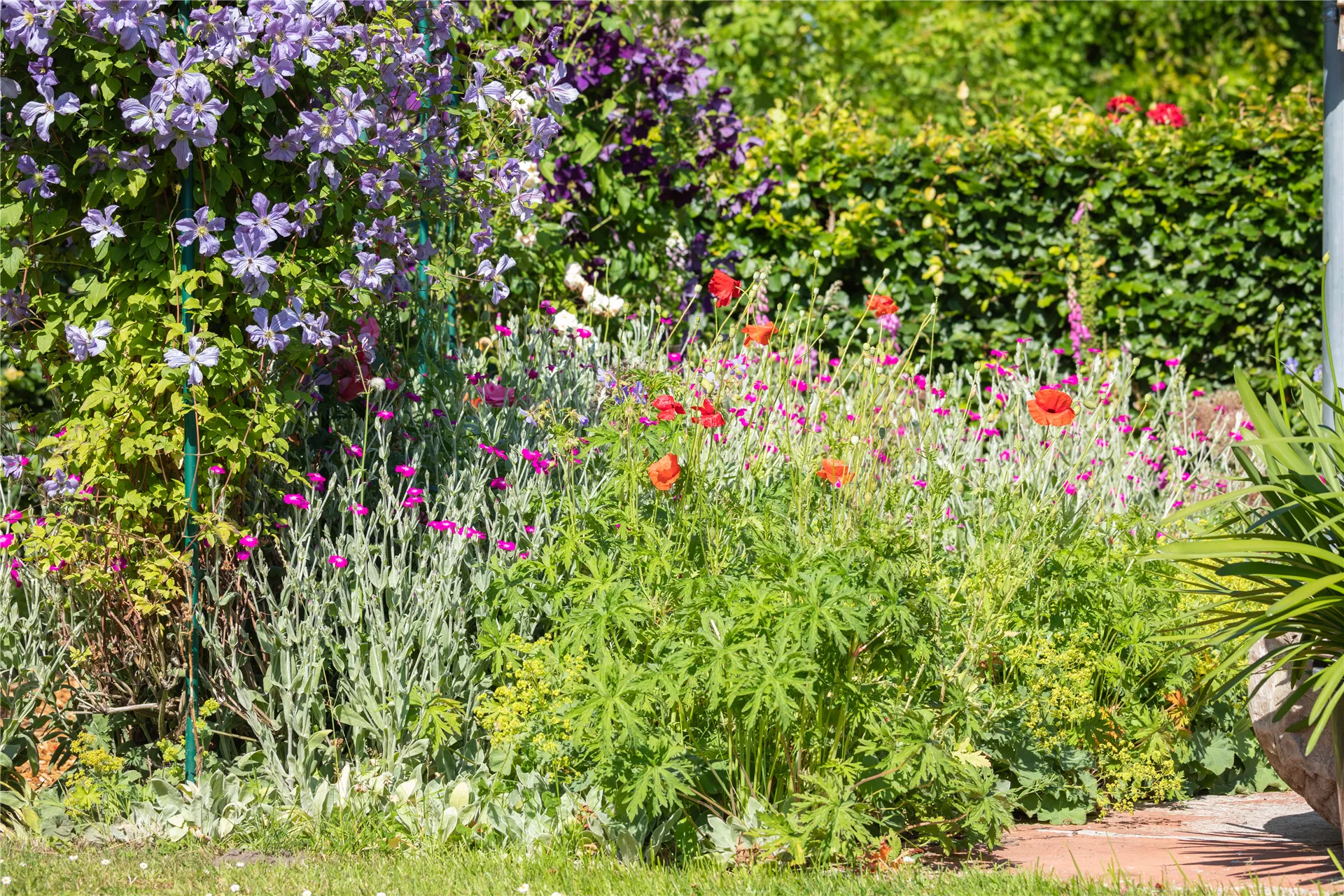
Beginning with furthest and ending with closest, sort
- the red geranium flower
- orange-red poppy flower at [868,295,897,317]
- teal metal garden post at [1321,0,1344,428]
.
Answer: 1. the red geranium flower
2. teal metal garden post at [1321,0,1344,428]
3. orange-red poppy flower at [868,295,897,317]

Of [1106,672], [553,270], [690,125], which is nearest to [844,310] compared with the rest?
[690,125]

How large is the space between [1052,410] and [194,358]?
236 centimetres

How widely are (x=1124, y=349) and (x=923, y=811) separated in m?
3.46

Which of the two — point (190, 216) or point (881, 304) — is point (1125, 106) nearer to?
point (881, 304)

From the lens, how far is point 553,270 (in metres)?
5.71

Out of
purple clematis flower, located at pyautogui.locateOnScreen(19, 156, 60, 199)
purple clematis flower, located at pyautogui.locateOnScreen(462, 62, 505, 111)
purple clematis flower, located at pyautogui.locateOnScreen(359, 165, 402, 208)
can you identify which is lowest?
purple clematis flower, located at pyautogui.locateOnScreen(19, 156, 60, 199)

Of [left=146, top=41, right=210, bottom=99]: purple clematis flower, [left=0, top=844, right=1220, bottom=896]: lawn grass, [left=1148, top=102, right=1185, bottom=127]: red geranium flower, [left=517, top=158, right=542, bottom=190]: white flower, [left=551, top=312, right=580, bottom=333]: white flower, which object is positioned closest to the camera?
[left=0, top=844, right=1220, bottom=896]: lawn grass

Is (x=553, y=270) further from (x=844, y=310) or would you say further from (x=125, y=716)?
(x=125, y=716)

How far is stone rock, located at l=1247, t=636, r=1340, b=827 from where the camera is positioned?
3.08 metres

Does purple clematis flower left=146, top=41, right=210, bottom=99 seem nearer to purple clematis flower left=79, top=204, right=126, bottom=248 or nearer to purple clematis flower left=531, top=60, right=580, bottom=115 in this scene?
purple clematis flower left=79, top=204, right=126, bottom=248

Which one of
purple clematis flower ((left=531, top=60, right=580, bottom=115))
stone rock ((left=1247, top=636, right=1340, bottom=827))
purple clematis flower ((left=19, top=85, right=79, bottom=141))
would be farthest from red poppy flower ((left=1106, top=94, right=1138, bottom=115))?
purple clematis flower ((left=19, top=85, right=79, bottom=141))

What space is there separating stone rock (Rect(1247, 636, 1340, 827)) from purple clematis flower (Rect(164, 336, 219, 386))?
2.91m

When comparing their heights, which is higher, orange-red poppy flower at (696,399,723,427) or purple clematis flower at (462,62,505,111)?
purple clematis flower at (462,62,505,111)

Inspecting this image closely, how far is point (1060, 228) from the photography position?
7137mm
